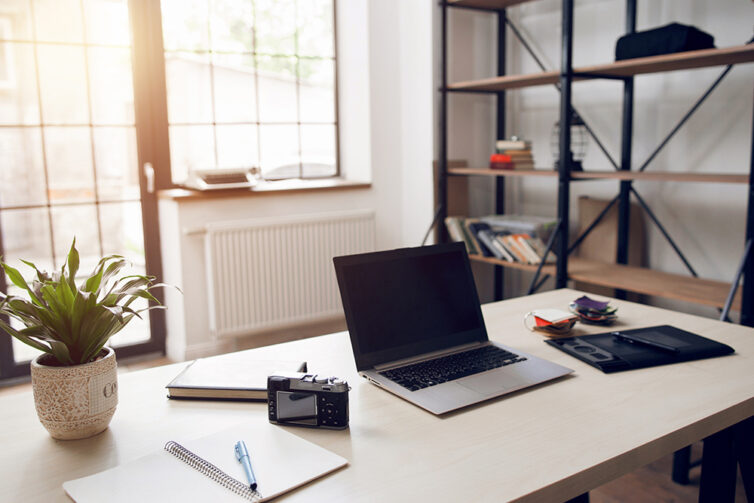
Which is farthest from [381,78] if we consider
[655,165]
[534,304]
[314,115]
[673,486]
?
[673,486]

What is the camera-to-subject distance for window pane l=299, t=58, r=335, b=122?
13.4ft

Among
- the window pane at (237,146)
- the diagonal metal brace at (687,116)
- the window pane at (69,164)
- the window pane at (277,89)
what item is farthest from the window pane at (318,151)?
the diagonal metal brace at (687,116)

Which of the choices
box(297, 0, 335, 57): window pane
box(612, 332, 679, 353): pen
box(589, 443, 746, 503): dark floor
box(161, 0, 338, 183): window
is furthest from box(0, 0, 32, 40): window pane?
box(589, 443, 746, 503): dark floor

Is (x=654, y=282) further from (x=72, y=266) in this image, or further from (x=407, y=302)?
(x=72, y=266)

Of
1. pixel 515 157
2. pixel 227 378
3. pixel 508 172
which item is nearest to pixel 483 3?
pixel 515 157

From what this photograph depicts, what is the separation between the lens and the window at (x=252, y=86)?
3.69 meters

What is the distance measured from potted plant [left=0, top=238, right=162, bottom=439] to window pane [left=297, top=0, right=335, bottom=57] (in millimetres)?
3178

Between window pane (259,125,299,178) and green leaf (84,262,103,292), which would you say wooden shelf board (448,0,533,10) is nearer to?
window pane (259,125,299,178)

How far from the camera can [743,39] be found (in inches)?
111

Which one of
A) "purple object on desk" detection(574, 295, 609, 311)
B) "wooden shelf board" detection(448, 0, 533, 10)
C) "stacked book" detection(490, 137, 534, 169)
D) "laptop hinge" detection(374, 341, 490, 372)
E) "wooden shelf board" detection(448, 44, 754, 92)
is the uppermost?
"wooden shelf board" detection(448, 0, 533, 10)

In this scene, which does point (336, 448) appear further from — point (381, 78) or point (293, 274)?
point (381, 78)

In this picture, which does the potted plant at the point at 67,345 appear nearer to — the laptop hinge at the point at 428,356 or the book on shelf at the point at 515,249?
the laptop hinge at the point at 428,356

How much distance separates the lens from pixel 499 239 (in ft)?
11.7

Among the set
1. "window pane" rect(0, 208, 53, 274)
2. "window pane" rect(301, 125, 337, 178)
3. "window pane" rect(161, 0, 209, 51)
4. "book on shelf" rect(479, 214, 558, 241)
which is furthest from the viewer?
"window pane" rect(301, 125, 337, 178)
